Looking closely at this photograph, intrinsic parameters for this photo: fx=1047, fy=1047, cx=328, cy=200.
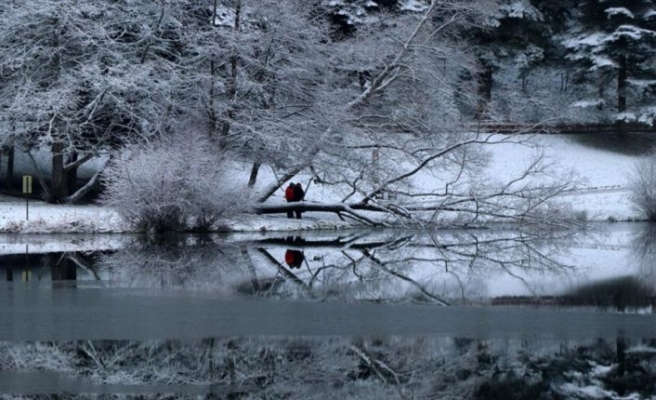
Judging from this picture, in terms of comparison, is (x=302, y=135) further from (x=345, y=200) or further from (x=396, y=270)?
(x=396, y=270)

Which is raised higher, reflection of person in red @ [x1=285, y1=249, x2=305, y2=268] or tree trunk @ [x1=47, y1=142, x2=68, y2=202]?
tree trunk @ [x1=47, y1=142, x2=68, y2=202]

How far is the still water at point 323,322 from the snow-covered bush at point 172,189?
3.47 metres

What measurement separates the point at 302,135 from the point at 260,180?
378 inches

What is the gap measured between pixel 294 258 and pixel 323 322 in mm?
10435

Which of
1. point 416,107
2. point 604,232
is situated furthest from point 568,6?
point 604,232

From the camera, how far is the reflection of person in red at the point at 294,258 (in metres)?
23.0

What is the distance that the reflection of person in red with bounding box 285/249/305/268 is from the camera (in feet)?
75.4

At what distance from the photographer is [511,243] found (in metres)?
29.7

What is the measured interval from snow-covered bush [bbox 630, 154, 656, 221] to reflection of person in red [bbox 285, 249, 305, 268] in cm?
1870

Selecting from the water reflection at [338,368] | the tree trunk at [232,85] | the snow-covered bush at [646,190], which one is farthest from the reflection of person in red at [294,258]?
the snow-covered bush at [646,190]

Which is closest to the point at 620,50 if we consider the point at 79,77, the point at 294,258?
the point at 79,77

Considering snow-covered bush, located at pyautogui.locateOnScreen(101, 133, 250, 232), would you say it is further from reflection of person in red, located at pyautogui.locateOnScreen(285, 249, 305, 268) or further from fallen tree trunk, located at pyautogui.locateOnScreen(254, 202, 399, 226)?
reflection of person in red, located at pyautogui.locateOnScreen(285, 249, 305, 268)

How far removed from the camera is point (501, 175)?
47469mm

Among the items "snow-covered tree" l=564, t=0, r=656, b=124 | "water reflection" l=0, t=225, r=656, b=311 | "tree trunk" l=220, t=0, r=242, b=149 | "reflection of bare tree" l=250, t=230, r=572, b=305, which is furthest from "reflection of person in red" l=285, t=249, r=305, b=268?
"snow-covered tree" l=564, t=0, r=656, b=124
